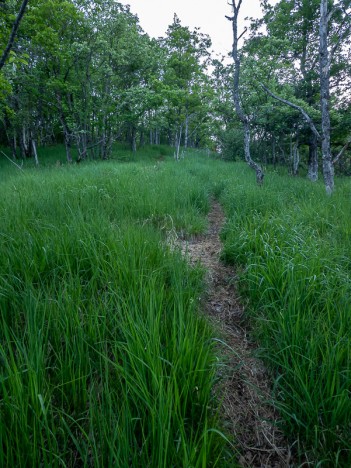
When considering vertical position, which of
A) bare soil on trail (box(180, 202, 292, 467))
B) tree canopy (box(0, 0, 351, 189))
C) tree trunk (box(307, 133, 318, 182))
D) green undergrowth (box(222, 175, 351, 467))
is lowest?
bare soil on trail (box(180, 202, 292, 467))

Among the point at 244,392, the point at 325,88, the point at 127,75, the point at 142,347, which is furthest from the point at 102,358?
the point at 127,75

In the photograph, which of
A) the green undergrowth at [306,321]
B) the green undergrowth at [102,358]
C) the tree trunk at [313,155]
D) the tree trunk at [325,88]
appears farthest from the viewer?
the tree trunk at [313,155]

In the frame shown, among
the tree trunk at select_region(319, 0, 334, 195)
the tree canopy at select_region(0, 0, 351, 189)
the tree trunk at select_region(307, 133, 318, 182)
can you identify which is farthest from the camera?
the tree trunk at select_region(307, 133, 318, 182)

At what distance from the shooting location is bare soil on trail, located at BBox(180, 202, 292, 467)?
1140 mm

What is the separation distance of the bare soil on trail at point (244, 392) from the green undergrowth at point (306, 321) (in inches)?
3.6

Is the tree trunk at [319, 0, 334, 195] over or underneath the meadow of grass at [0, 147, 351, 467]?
over

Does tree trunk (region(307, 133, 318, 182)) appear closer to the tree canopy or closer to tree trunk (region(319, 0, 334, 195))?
the tree canopy

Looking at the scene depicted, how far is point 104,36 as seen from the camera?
1375 centimetres

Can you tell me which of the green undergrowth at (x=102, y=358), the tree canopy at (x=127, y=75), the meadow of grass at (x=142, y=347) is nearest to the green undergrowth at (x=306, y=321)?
the meadow of grass at (x=142, y=347)

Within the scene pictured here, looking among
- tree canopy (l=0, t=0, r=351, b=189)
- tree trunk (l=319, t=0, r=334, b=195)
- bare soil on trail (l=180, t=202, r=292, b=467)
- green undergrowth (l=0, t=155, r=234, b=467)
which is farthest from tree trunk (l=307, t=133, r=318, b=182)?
green undergrowth (l=0, t=155, r=234, b=467)

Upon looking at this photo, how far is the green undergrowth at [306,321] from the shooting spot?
43.6 inches

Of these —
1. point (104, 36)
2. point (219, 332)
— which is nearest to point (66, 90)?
point (104, 36)

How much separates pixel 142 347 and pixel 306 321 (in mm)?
1117

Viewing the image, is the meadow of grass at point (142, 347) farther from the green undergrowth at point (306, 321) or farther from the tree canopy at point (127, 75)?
the tree canopy at point (127, 75)
